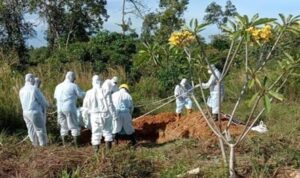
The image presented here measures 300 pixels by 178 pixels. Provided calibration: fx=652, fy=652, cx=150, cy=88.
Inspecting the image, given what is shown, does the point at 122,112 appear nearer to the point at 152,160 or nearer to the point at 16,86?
the point at 16,86

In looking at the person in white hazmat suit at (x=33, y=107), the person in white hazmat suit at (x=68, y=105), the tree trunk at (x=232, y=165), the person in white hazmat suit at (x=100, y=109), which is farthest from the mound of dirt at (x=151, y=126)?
the tree trunk at (x=232, y=165)

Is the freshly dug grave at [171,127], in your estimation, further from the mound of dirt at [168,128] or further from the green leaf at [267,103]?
the green leaf at [267,103]

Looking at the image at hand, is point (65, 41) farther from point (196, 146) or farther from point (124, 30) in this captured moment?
point (196, 146)

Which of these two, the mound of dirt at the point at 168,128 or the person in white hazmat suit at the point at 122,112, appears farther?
the mound of dirt at the point at 168,128

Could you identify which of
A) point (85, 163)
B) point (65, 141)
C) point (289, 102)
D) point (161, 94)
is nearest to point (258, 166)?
point (85, 163)

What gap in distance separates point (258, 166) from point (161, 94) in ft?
51.0

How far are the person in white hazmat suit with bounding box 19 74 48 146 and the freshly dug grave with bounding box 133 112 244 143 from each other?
301 centimetres

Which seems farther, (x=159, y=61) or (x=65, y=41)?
(x=65, y=41)

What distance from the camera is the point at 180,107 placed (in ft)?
58.6

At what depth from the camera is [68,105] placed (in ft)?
44.5

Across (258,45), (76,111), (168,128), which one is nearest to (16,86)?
(76,111)

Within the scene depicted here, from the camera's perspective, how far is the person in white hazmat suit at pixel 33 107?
12.4m

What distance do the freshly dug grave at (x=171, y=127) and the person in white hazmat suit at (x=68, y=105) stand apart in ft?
6.92

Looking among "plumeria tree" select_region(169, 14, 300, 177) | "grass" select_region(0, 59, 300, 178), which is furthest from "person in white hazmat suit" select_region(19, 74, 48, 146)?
"plumeria tree" select_region(169, 14, 300, 177)
